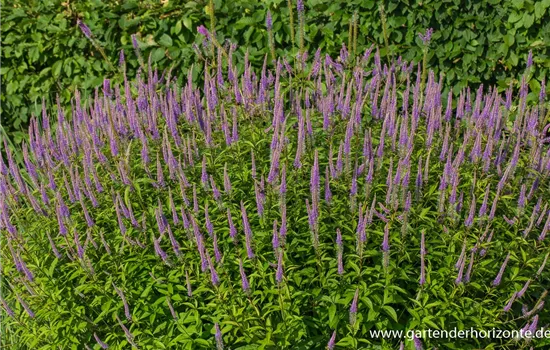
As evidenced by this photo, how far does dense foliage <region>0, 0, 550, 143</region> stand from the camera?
23.0 ft

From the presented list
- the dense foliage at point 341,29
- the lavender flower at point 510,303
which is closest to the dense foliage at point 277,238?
the lavender flower at point 510,303

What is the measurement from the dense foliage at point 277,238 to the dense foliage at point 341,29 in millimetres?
2521

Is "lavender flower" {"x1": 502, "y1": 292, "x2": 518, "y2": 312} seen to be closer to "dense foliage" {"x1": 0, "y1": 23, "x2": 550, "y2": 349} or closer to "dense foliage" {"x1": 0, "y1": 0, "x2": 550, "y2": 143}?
"dense foliage" {"x1": 0, "y1": 23, "x2": 550, "y2": 349}

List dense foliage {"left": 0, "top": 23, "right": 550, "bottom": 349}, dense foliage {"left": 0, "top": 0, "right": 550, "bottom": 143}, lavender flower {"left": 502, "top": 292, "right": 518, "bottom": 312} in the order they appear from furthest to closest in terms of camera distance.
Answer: dense foliage {"left": 0, "top": 0, "right": 550, "bottom": 143}, dense foliage {"left": 0, "top": 23, "right": 550, "bottom": 349}, lavender flower {"left": 502, "top": 292, "right": 518, "bottom": 312}

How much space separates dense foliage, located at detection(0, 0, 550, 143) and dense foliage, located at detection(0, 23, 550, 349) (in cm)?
252

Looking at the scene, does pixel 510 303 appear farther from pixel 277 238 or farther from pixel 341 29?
pixel 341 29

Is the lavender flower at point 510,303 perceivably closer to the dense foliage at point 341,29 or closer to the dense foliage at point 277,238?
the dense foliage at point 277,238

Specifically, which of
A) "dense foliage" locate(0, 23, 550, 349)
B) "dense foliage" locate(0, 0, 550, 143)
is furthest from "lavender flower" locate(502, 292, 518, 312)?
"dense foliage" locate(0, 0, 550, 143)

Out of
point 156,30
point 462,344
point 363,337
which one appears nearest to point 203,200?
point 363,337

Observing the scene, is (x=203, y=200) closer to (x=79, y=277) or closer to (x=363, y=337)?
(x=79, y=277)

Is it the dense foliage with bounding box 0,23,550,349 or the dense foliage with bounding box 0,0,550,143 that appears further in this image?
the dense foliage with bounding box 0,0,550,143

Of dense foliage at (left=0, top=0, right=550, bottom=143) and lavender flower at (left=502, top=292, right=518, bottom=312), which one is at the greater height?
dense foliage at (left=0, top=0, right=550, bottom=143)

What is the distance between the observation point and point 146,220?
13.6 ft

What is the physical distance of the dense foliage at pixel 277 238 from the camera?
11.9 ft
